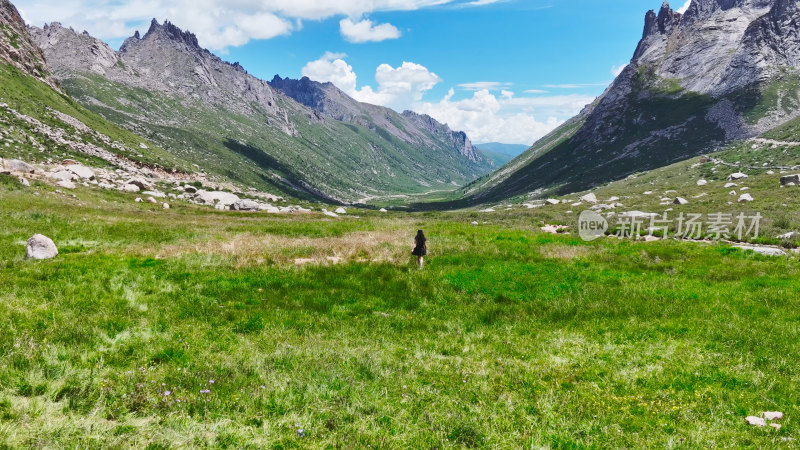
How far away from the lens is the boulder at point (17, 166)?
49.1 metres

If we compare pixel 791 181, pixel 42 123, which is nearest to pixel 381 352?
pixel 791 181

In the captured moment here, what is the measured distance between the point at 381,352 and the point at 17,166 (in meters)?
66.3

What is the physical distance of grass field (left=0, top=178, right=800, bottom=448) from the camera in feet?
22.4

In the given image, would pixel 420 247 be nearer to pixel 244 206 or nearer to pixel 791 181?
pixel 244 206

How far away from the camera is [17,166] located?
5072 centimetres

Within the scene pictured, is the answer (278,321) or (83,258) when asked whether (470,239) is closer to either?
(278,321)

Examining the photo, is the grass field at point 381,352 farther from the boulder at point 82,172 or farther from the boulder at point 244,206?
the boulder at point 82,172

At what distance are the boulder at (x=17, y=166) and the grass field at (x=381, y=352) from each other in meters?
42.2

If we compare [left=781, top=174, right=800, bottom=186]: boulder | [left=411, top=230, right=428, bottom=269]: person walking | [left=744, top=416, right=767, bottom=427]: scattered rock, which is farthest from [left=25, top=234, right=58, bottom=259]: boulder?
[left=781, top=174, right=800, bottom=186]: boulder

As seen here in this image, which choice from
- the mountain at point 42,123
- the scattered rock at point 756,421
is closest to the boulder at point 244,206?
the mountain at point 42,123

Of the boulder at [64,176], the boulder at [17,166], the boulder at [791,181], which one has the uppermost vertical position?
the boulder at [17,166]

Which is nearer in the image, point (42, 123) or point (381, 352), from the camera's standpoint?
point (381, 352)

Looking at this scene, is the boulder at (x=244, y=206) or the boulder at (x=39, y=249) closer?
the boulder at (x=39, y=249)

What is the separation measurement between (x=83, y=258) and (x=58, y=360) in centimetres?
1152
